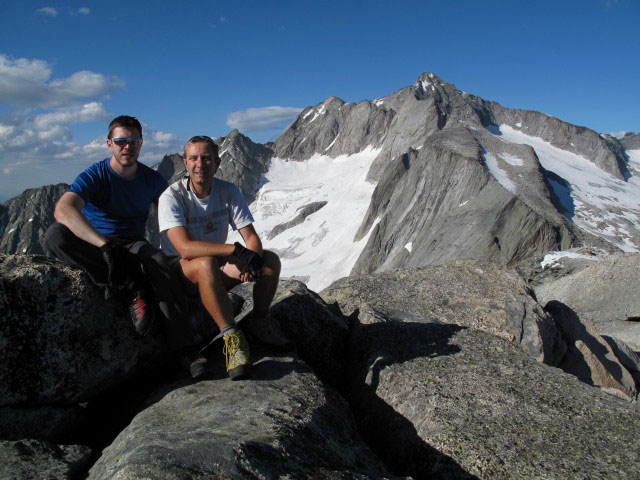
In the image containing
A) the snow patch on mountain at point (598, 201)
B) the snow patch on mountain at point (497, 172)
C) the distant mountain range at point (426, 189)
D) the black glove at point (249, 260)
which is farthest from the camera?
the snow patch on mountain at point (497, 172)

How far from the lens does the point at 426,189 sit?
2911 inches

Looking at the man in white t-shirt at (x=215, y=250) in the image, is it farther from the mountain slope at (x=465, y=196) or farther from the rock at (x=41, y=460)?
the mountain slope at (x=465, y=196)

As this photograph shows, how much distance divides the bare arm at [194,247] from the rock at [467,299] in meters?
4.05

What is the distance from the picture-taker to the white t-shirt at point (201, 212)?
6.69 m

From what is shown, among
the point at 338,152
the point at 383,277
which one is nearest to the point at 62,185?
the point at 338,152

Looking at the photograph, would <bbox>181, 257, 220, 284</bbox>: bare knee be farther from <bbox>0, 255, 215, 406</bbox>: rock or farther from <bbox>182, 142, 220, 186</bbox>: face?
<bbox>182, 142, 220, 186</bbox>: face

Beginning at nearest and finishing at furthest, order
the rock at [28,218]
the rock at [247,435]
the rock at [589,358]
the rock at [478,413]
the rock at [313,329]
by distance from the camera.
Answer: the rock at [247,435] < the rock at [478,413] < the rock at [313,329] < the rock at [589,358] < the rock at [28,218]

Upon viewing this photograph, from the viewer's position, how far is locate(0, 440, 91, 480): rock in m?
3.98

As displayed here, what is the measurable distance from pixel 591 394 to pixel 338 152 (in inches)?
7278

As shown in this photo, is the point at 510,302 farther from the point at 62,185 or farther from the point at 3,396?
the point at 62,185

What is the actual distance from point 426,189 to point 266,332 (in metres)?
70.4

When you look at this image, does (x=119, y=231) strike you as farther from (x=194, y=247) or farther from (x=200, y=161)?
(x=200, y=161)

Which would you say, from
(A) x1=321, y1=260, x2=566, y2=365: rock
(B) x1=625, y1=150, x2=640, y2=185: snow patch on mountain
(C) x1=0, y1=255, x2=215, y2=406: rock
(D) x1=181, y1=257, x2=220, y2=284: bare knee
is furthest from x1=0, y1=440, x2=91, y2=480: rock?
(B) x1=625, y1=150, x2=640, y2=185: snow patch on mountain

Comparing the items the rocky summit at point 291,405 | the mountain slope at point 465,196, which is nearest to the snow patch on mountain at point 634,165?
the mountain slope at point 465,196
